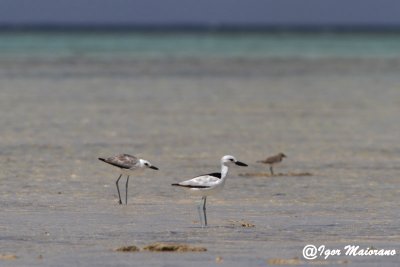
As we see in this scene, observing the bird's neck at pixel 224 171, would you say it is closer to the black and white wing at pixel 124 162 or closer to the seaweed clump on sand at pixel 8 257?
the black and white wing at pixel 124 162

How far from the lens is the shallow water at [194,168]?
11742mm

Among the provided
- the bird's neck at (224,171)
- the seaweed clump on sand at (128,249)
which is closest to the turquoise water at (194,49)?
the bird's neck at (224,171)

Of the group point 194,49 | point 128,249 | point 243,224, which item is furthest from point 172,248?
point 194,49

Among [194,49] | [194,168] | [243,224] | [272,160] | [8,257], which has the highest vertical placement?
[194,49]

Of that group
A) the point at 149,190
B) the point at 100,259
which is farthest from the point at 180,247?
the point at 149,190

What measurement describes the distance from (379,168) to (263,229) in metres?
6.41

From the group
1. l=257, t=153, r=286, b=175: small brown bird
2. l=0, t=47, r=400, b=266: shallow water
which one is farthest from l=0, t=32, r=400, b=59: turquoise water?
l=257, t=153, r=286, b=175: small brown bird

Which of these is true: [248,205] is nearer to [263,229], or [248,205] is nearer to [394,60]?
[263,229]

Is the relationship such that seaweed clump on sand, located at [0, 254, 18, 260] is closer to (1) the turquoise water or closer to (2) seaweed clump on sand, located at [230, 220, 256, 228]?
(2) seaweed clump on sand, located at [230, 220, 256, 228]

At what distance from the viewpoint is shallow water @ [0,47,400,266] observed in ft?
38.5

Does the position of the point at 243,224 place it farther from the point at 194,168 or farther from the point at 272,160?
the point at 194,168

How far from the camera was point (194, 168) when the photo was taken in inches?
728

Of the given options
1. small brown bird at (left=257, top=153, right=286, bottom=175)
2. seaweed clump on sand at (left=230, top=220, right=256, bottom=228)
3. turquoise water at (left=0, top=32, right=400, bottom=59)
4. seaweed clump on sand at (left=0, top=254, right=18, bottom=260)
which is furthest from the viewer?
turquoise water at (left=0, top=32, right=400, bottom=59)

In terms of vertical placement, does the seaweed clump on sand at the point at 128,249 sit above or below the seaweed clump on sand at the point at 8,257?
above
